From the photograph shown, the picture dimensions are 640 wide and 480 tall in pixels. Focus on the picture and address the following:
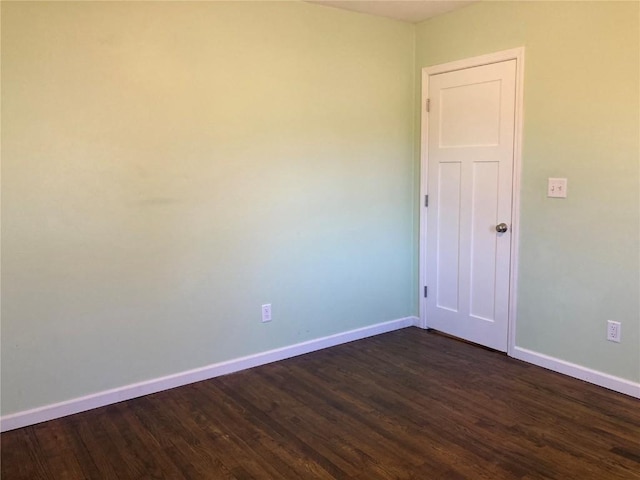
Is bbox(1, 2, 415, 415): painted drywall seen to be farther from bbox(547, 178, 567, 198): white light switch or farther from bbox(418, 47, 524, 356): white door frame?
bbox(547, 178, 567, 198): white light switch

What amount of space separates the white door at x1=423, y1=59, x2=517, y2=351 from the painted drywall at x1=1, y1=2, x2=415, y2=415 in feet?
1.00

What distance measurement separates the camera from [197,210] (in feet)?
10.3

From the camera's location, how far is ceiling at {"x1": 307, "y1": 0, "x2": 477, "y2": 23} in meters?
3.46

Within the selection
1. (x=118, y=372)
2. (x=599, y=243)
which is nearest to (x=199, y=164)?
(x=118, y=372)

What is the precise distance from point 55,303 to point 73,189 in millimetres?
610

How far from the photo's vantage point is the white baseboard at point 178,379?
2734 millimetres

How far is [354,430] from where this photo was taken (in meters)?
2.64

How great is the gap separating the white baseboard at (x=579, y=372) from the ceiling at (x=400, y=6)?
2.38 m

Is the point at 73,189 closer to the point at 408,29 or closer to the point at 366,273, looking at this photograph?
the point at 366,273

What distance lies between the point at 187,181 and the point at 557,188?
2230 mm

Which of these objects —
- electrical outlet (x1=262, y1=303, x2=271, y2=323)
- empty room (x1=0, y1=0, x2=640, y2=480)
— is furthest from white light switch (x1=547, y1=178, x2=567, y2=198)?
electrical outlet (x1=262, y1=303, x2=271, y2=323)

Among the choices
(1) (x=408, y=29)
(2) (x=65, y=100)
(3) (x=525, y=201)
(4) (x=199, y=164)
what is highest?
(1) (x=408, y=29)

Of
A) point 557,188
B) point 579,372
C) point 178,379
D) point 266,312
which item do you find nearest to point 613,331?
point 579,372

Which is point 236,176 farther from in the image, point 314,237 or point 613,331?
point 613,331
